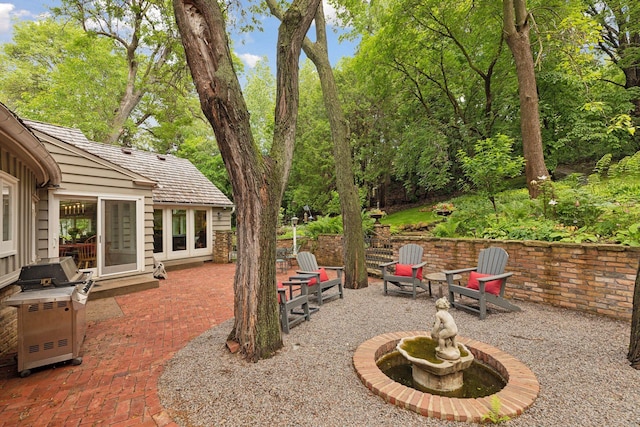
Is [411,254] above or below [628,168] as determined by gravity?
below

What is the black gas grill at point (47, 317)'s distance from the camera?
2.98 metres

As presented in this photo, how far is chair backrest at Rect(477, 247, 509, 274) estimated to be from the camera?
4.70m

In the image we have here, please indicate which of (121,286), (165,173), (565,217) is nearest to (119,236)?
(121,286)

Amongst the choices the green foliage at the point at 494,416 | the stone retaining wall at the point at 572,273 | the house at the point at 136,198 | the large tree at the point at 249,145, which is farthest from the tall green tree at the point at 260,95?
the green foliage at the point at 494,416

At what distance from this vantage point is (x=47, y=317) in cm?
308

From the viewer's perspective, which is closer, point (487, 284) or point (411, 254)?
point (487, 284)

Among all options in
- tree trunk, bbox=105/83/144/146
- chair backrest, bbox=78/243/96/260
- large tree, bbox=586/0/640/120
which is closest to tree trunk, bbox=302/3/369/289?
chair backrest, bbox=78/243/96/260

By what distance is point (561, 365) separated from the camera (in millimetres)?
2816

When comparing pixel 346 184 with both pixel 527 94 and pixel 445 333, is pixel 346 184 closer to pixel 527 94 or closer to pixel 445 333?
pixel 445 333

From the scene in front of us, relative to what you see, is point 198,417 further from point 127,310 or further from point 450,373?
point 127,310

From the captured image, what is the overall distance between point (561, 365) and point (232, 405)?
321 centimetres

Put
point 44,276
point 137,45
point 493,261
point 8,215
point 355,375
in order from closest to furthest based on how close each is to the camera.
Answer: point 355,375, point 44,276, point 8,215, point 493,261, point 137,45

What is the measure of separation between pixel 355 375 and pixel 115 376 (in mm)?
2489

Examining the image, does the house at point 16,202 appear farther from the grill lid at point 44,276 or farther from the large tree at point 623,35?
the large tree at point 623,35
